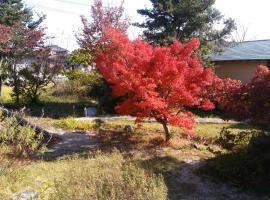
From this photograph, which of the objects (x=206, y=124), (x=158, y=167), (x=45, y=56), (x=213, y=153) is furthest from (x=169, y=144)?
(x=45, y=56)

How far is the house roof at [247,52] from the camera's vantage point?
2275 cm

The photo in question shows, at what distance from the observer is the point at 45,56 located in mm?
19672

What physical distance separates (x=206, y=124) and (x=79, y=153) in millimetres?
6581

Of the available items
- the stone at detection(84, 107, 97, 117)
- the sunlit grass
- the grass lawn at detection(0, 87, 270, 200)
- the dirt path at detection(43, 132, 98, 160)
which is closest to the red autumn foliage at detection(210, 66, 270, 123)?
the grass lawn at detection(0, 87, 270, 200)

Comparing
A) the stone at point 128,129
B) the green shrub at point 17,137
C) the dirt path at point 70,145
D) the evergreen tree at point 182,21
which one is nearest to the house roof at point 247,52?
the evergreen tree at point 182,21

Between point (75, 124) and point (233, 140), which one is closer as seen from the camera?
point (233, 140)

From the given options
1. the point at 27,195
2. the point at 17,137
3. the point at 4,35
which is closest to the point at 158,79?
the point at 17,137

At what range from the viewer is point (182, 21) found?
20.3 meters

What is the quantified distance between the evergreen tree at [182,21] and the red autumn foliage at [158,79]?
8122 mm

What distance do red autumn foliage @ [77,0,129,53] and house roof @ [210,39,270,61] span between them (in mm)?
6211

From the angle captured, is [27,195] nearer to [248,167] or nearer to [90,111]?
[248,167]

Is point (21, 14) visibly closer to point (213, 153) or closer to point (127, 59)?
point (127, 59)

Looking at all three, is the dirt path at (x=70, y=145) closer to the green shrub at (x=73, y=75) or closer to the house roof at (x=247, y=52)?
the green shrub at (x=73, y=75)

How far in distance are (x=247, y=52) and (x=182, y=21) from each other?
234 inches
